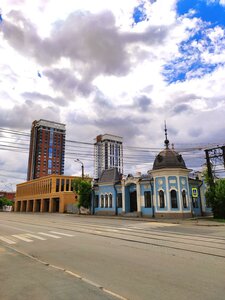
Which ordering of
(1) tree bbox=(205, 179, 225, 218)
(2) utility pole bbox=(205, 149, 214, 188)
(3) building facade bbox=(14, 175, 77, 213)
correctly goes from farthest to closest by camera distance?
(3) building facade bbox=(14, 175, 77, 213)
(2) utility pole bbox=(205, 149, 214, 188)
(1) tree bbox=(205, 179, 225, 218)

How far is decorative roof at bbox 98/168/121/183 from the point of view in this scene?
129ft

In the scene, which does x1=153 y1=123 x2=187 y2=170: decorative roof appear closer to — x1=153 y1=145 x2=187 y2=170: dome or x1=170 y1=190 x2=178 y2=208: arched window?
x1=153 y1=145 x2=187 y2=170: dome

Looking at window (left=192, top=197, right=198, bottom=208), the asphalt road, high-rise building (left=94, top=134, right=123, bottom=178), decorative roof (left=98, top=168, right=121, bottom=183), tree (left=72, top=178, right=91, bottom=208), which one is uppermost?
high-rise building (left=94, top=134, right=123, bottom=178)

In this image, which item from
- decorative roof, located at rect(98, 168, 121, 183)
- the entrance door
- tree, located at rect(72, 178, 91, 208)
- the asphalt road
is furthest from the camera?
tree, located at rect(72, 178, 91, 208)

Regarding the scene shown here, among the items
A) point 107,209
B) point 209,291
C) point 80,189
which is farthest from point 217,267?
point 80,189

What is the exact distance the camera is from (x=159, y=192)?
31.4 m

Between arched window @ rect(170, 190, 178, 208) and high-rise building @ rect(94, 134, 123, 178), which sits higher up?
high-rise building @ rect(94, 134, 123, 178)

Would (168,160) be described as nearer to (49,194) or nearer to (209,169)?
(209,169)

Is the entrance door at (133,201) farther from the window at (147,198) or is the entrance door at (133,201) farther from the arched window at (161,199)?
the arched window at (161,199)

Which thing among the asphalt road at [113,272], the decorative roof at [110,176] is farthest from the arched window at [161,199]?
the asphalt road at [113,272]

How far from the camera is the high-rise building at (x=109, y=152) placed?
121 feet

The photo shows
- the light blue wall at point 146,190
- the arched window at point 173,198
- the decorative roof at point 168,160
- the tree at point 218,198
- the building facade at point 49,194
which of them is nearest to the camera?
the tree at point 218,198

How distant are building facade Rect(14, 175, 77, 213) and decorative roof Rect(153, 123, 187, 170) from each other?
99.1 ft

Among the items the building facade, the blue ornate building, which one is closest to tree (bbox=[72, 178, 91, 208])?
the blue ornate building
